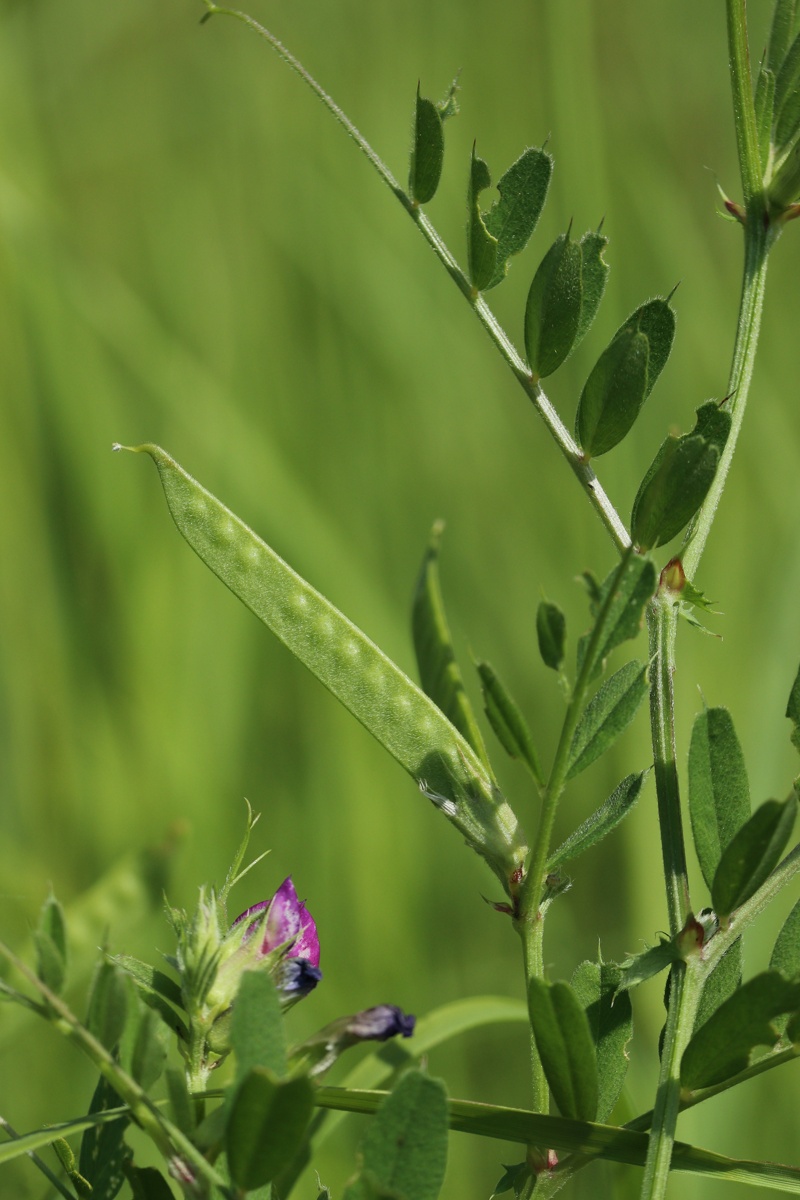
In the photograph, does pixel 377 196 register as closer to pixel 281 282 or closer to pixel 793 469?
pixel 281 282

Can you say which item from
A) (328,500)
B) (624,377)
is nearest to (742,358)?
(624,377)

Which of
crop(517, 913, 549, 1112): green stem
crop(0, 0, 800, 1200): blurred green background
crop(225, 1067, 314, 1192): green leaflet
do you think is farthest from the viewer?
crop(0, 0, 800, 1200): blurred green background

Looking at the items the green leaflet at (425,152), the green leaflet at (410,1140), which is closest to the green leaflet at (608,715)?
the green leaflet at (410,1140)

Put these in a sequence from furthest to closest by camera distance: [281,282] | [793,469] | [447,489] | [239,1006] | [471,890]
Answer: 1. [281,282]
2. [447,489]
3. [793,469]
4. [471,890]
5. [239,1006]

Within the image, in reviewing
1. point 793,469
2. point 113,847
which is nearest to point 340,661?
point 113,847

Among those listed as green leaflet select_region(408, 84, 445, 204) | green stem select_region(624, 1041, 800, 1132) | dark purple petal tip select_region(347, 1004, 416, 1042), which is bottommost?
green stem select_region(624, 1041, 800, 1132)

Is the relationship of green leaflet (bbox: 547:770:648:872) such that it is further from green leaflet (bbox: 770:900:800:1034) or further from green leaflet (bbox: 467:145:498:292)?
green leaflet (bbox: 467:145:498:292)

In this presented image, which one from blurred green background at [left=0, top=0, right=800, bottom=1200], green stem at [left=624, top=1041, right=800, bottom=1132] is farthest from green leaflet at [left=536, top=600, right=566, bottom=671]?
blurred green background at [left=0, top=0, right=800, bottom=1200]
